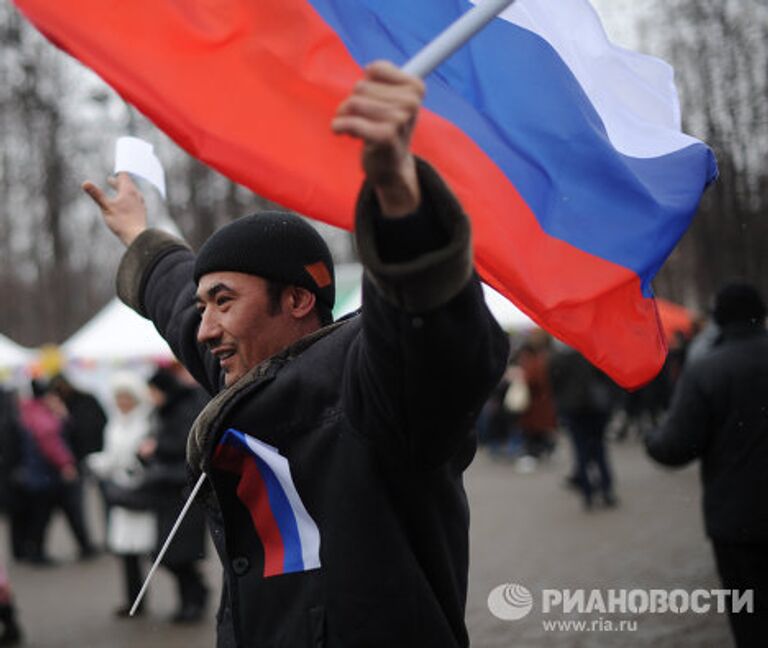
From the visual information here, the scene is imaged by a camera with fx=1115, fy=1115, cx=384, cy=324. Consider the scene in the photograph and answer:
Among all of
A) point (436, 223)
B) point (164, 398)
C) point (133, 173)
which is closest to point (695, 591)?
point (164, 398)

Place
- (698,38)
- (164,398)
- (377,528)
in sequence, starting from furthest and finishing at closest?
(698,38) < (164,398) < (377,528)

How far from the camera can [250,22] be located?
3285 millimetres

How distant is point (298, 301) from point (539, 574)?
6.34 metres

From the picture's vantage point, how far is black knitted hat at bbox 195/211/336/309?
8.83ft

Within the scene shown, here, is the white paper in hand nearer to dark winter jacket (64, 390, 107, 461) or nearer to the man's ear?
the man's ear

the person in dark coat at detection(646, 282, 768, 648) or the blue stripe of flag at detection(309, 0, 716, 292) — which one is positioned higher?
the blue stripe of flag at detection(309, 0, 716, 292)

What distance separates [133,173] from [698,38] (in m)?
7.04

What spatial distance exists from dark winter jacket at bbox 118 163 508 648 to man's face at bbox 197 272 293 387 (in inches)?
4.4

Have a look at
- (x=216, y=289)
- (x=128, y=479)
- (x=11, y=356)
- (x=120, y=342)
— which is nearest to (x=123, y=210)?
(x=216, y=289)

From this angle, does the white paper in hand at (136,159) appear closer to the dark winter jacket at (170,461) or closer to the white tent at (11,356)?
the dark winter jacket at (170,461)

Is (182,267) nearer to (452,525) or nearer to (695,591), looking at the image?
(452,525)

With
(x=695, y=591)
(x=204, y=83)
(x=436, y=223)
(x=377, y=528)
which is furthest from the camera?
(x=695, y=591)

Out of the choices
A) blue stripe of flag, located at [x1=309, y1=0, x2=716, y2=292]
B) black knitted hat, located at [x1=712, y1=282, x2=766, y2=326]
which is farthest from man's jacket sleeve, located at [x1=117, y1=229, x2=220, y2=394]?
black knitted hat, located at [x1=712, y1=282, x2=766, y2=326]

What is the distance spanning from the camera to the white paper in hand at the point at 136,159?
3.63 m
